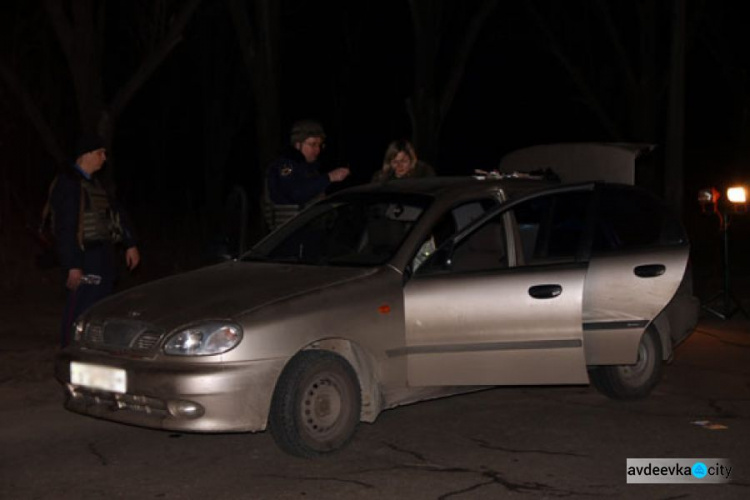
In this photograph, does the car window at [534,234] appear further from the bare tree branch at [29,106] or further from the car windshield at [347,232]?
the bare tree branch at [29,106]

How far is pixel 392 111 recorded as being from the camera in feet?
145

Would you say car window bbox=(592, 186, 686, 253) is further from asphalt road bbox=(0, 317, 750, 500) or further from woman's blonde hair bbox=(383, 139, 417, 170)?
woman's blonde hair bbox=(383, 139, 417, 170)

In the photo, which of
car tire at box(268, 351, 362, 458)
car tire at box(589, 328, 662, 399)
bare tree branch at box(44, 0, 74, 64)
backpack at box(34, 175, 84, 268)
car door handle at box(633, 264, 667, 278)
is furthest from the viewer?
bare tree branch at box(44, 0, 74, 64)

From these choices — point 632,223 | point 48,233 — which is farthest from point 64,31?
point 632,223

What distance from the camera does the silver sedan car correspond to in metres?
6.50

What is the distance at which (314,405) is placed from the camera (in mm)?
6676

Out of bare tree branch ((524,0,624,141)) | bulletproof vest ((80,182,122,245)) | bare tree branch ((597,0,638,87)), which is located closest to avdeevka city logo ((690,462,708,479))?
bulletproof vest ((80,182,122,245))

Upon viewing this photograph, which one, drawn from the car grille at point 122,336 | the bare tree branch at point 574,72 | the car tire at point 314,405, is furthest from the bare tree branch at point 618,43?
the car grille at point 122,336

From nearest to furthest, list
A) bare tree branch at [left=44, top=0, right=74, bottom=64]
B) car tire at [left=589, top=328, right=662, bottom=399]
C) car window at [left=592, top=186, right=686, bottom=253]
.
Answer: car window at [left=592, top=186, right=686, bottom=253]
car tire at [left=589, top=328, right=662, bottom=399]
bare tree branch at [left=44, top=0, right=74, bottom=64]

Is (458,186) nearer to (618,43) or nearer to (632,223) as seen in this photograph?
(632,223)

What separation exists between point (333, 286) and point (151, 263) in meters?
11.9

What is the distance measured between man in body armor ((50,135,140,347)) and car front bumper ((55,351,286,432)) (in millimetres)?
2120

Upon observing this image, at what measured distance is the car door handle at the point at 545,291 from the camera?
727cm

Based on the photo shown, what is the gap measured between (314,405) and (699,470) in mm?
2164
